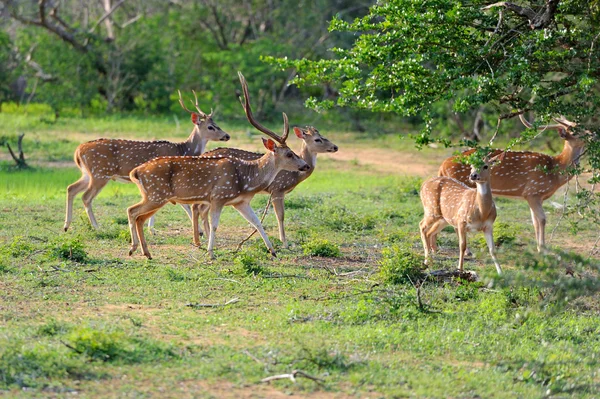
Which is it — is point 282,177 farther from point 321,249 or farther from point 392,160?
point 392,160

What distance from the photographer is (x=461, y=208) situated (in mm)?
10258

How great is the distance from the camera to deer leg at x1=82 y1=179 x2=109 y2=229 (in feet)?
40.1

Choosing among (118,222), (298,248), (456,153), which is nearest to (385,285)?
(456,153)

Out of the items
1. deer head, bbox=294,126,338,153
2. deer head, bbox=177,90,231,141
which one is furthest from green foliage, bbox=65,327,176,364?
deer head, bbox=177,90,231,141

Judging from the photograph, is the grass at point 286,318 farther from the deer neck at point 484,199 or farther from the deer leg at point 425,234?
the deer neck at point 484,199

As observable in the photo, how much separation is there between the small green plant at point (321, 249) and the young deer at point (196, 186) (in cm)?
44

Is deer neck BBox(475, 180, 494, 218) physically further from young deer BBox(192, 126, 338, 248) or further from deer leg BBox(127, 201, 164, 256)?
deer leg BBox(127, 201, 164, 256)

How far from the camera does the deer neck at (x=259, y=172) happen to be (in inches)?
434

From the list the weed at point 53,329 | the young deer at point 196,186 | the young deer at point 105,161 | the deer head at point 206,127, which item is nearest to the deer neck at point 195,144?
the deer head at point 206,127

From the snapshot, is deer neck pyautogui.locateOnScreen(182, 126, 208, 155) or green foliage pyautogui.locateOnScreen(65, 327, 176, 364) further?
deer neck pyautogui.locateOnScreen(182, 126, 208, 155)

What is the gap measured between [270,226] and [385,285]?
12.4ft

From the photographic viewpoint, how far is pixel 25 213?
13008mm

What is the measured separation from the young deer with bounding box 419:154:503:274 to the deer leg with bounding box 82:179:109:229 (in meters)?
4.27

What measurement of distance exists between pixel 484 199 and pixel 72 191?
18.2ft
